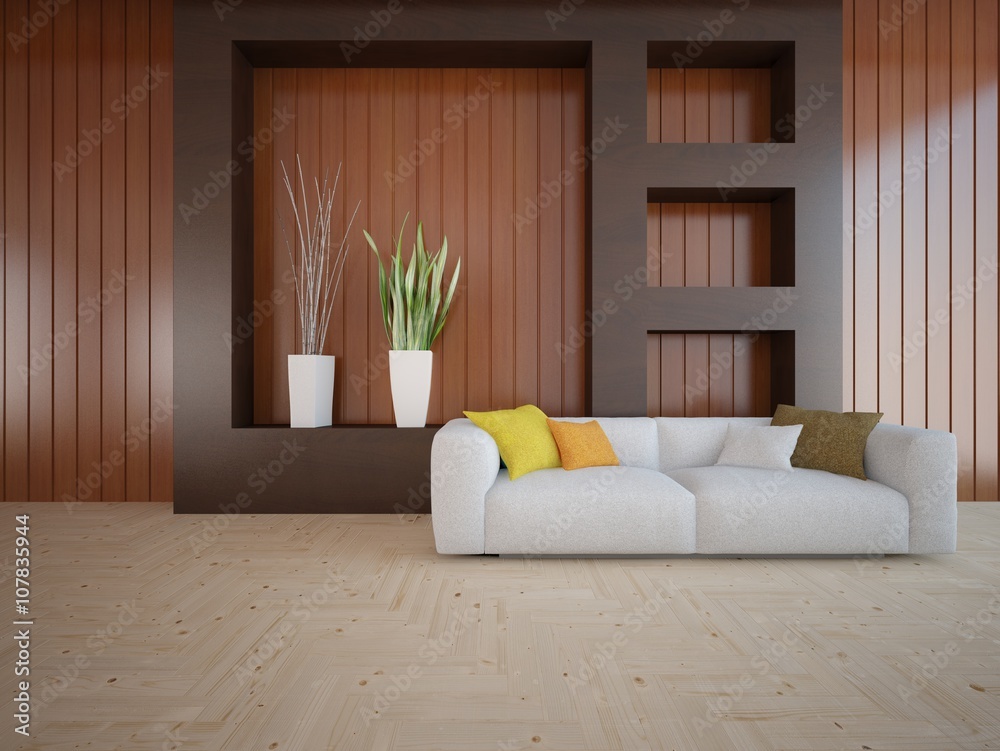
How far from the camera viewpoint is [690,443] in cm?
329

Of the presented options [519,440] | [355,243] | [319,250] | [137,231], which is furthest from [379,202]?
[519,440]

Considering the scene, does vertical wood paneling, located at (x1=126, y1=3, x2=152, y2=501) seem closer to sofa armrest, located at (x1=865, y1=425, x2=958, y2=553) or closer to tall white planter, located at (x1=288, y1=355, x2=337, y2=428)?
tall white planter, located at (x1=288, y1=355, x2=337, y2=428)

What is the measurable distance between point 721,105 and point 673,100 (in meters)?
0.32

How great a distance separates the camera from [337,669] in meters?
1.70

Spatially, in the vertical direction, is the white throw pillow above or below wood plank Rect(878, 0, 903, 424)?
below

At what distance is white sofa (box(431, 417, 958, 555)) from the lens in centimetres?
263

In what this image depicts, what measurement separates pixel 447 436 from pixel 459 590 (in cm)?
69

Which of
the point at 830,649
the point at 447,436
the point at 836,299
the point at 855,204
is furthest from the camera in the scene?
the point at 855,204

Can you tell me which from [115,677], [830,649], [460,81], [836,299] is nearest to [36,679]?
[115,677]

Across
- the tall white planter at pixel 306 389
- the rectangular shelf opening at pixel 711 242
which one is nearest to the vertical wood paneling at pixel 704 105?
the rectangular shelf opening at pixel 711 242

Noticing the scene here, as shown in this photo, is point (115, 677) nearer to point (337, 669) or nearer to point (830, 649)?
point (337, 669)

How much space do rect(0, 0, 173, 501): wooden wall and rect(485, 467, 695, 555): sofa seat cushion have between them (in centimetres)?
258

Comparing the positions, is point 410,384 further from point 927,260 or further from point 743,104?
point 927,260

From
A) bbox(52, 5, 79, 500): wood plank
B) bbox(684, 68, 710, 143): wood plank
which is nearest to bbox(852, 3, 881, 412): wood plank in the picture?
bbox(684, 68, 710, 143): wood plank
